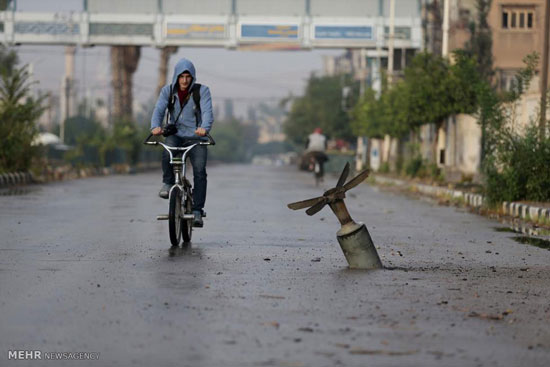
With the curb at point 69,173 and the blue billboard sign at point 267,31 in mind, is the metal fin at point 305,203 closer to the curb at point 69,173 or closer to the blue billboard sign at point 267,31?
the curb at point 69,173

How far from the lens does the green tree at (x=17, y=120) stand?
100ft

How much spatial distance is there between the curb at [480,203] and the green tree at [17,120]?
10.9 metres

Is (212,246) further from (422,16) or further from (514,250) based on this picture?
(422,16)

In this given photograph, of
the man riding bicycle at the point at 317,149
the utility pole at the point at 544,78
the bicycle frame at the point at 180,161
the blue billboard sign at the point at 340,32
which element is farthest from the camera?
the blue billboard sign at the point at 340,32

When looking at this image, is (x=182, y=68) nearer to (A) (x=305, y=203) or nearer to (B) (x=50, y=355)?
(A) (x=305, y=203)

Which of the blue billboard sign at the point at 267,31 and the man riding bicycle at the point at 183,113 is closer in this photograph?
the man riding bicycle at the point at 183,113

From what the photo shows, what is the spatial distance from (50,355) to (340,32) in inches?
1993

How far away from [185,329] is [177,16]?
163 ft

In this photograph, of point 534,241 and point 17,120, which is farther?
point 17,120

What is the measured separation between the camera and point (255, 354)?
581cm

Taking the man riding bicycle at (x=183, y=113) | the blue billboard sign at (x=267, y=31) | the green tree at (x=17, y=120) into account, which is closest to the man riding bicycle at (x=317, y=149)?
the green tree at (x=17, y=120)

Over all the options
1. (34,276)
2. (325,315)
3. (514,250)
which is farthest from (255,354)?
(514,250)

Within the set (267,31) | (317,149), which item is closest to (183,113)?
(317,149)

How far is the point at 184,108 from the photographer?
12.4m
